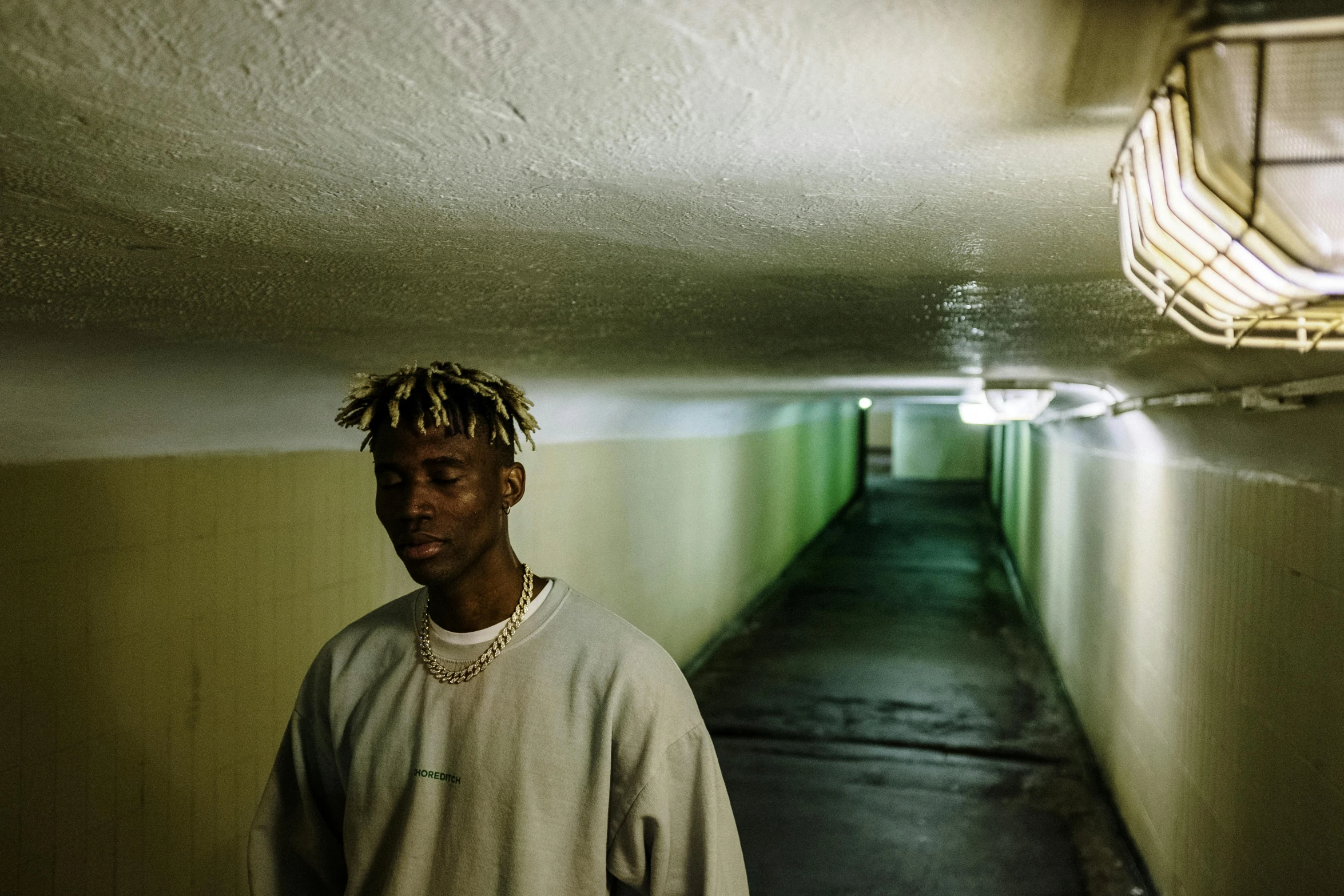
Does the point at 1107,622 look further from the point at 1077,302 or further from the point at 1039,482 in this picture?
the point at 1039,482

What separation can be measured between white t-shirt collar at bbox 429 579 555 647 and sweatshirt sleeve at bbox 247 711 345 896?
0.27 m

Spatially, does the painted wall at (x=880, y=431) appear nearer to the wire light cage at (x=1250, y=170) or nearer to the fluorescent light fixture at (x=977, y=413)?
the fluorescent light fixture at (x=977, y=413)

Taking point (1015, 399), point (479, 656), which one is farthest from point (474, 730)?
point (1015, 399)

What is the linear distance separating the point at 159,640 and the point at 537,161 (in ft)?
7.17

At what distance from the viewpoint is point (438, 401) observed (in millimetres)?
1539

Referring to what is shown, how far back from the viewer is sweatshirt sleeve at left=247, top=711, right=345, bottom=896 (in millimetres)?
1596

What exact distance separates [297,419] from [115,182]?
6.90 ft

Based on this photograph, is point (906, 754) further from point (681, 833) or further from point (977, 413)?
point (681, 833)

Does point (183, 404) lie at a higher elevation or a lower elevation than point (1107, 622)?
higher

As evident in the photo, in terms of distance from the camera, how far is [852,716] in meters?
5.70

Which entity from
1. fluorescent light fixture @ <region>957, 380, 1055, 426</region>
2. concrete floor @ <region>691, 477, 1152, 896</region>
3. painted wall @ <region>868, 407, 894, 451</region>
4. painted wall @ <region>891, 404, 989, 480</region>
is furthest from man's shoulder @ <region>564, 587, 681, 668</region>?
painted wall @ <region>868, 407, 894, 451</region>

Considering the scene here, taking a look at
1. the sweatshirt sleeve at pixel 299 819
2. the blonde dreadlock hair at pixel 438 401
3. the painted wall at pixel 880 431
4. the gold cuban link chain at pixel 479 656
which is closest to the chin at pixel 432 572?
the gold cuban link chain at pixel 479 656

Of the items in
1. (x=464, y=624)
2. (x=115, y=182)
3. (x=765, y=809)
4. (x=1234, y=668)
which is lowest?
(x=765, y=809)

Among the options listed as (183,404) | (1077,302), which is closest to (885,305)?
(1077,302)
